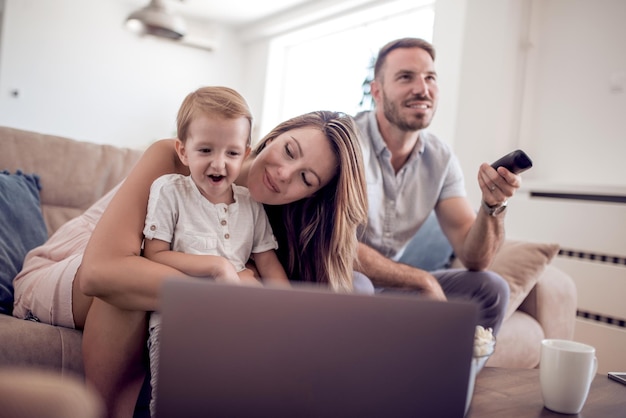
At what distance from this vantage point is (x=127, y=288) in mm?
1076

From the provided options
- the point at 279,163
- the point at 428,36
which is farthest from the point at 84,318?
the point at 428,36

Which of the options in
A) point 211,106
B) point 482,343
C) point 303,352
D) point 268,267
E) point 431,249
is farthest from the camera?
point 431,249

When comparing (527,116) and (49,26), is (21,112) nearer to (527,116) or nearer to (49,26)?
(49,26)

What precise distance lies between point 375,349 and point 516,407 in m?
0.55

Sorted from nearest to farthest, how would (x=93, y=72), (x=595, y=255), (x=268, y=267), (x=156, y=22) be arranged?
(x=268, y=267)
(x=595, y=255)
(x=156, y=22)
(x=93, y=72)

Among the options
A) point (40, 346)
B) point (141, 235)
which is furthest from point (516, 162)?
point (40, 346)

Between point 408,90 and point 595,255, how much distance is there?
1.48m

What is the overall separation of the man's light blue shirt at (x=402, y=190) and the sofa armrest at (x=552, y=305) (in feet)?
1.44

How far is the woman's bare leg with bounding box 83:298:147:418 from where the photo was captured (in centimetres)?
114

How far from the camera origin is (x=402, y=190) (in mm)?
2021

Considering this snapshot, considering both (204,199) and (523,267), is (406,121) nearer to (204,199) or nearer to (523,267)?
(523,267)

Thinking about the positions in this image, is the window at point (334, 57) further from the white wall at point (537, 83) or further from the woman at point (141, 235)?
the woman at point (141, 235)

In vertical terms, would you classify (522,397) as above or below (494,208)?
below

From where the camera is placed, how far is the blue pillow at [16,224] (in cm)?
148
